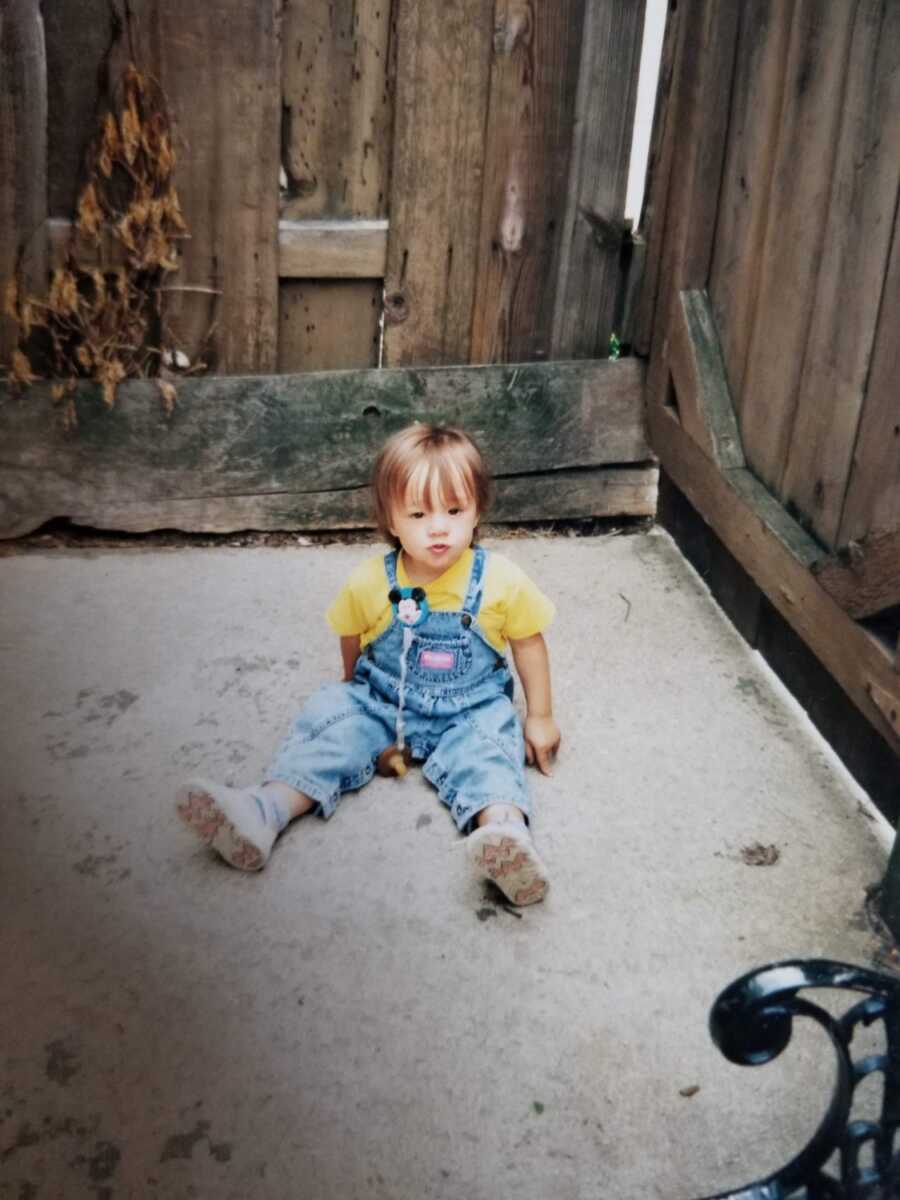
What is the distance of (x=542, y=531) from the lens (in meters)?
4.18

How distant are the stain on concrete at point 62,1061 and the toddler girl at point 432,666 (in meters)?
0.58

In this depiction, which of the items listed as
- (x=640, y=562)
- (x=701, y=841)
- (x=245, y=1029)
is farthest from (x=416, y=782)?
(x=640, y=562)

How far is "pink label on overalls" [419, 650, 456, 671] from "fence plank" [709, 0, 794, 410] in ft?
3.84

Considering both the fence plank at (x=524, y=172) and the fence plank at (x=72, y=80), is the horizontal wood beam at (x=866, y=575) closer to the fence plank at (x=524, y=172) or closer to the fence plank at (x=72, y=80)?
the fence plank at (x=524, y=172)

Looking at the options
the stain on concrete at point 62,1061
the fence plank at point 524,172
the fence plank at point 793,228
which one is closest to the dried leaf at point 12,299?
the fence plank at point 524,172

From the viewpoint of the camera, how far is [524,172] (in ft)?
12.4

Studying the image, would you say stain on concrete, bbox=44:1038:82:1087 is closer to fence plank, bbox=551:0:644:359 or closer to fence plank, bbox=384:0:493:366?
fence plank, bbox=384:0:493:366

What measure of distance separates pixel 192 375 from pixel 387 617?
1281mm

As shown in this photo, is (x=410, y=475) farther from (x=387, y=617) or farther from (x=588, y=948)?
(x=588, y=948)

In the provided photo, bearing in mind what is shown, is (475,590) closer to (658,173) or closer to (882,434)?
(882,434)

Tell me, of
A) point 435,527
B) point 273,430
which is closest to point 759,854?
point 435,527

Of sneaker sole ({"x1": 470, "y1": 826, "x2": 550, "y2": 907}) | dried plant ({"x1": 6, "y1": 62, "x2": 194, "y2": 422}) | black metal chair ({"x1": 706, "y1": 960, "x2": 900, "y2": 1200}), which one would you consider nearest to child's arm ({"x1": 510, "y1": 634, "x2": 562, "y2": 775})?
sneaker sole ({"x1": 470, "y1": 826, "x2": 550, "y2": 907})

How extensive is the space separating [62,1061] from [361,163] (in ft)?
8.16

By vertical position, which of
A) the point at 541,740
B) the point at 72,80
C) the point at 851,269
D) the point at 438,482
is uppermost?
the point at 72,80
